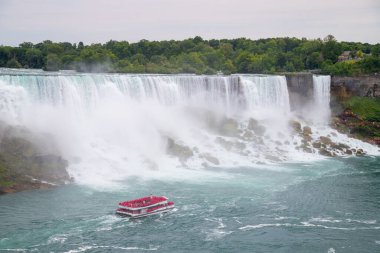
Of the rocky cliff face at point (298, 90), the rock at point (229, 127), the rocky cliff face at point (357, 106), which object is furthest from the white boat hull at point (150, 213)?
the rocky cliff face at point (298, 90)

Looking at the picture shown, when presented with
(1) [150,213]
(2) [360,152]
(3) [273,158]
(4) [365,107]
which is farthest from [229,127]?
(1) [150,213]

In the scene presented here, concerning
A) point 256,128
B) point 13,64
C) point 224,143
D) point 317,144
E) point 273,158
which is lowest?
point 273,158

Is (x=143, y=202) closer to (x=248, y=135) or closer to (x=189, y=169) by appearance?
(x=189, y=169)

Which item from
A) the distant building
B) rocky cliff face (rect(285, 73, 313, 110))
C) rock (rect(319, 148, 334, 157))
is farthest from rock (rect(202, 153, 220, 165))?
the distant building

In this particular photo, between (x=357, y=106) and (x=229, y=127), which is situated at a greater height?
(x=357, y=106)

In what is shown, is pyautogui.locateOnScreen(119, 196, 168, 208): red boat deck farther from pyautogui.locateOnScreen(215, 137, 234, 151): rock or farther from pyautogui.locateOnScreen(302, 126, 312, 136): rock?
pyautogui.locateOnScreen(302, 126, 312, 136): rock

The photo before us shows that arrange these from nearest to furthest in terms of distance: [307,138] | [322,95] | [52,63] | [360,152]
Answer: [360,152]
[307,138]
[322,95]
[52,63]
